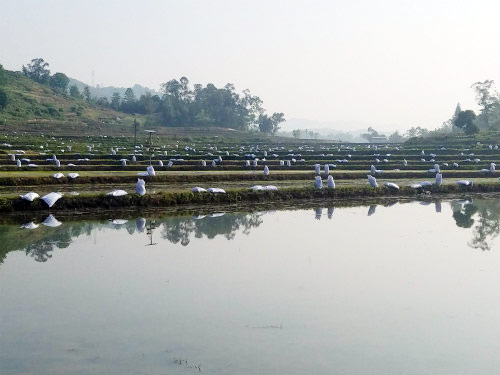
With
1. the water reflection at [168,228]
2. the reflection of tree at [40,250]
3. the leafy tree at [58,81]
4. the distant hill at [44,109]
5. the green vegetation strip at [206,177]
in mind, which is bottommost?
the reflection of tree at [40,250]

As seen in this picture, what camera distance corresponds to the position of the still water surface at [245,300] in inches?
249

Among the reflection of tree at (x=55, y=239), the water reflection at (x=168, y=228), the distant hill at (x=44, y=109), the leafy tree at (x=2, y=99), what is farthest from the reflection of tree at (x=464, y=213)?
the leafy tree at (x=2, y=99)

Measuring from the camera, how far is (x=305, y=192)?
1970 centimetres

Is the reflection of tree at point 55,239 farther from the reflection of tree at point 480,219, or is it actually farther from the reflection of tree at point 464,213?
the reflection of tree at point 464,213

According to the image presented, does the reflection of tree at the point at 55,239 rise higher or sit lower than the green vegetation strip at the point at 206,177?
lower

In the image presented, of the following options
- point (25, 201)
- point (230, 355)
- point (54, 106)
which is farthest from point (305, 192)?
point (54, 106)

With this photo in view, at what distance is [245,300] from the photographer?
8352 millimetres

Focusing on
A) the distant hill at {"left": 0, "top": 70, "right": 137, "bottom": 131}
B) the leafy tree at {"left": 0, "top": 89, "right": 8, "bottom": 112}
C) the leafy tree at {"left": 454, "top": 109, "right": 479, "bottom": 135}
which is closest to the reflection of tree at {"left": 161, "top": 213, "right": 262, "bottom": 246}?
the leafy tree at {"left": 454, "top": 109, "right": 479, "bottom": 135}

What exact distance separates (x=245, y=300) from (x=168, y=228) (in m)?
5.93

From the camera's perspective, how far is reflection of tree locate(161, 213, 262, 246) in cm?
1319

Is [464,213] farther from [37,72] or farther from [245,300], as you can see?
[37,72]

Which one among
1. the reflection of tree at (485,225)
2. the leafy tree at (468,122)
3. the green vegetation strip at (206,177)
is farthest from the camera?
the leafy tree at (468,122)

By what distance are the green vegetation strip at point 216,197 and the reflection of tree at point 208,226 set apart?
1.92 m

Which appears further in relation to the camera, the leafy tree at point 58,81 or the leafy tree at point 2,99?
the leafy tree at point 58,81
